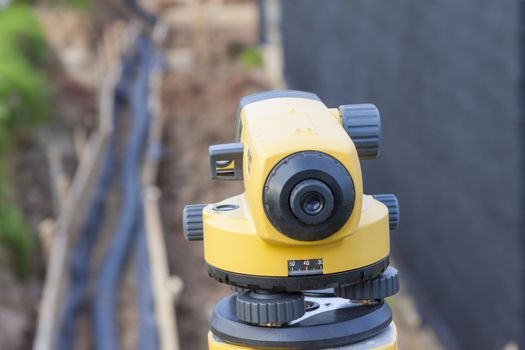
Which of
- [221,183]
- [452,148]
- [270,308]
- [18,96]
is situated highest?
[270,308]

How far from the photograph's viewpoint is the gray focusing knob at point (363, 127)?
1.89 m

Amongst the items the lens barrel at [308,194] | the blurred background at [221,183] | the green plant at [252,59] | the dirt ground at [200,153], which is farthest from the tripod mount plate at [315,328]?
the green plant at [252,59]

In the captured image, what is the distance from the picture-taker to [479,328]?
698 centimetres

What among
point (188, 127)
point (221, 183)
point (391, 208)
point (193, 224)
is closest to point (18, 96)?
point (188, 127)

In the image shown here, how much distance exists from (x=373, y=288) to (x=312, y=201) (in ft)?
1.04

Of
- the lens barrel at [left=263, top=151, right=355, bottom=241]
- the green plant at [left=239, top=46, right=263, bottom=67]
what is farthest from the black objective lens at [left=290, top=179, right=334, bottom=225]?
the green plant at [left=239, top=46, right=263, bottom=67]

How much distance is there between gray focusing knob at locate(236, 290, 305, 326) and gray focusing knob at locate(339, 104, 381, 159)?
0.34 m

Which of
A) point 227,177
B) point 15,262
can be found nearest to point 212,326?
point 227,177

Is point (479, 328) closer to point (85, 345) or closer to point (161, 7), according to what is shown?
point (85, 345)

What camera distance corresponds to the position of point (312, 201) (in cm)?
170

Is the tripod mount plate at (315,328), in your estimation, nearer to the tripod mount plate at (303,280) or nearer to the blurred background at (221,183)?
the tripod mount plate at (303,280)

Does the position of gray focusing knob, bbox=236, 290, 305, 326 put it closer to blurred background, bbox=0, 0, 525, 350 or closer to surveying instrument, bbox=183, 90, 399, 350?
surveying instrument, bbox=183, 90, 399, 350

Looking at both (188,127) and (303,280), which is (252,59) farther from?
(303,280)

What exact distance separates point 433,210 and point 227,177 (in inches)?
251
